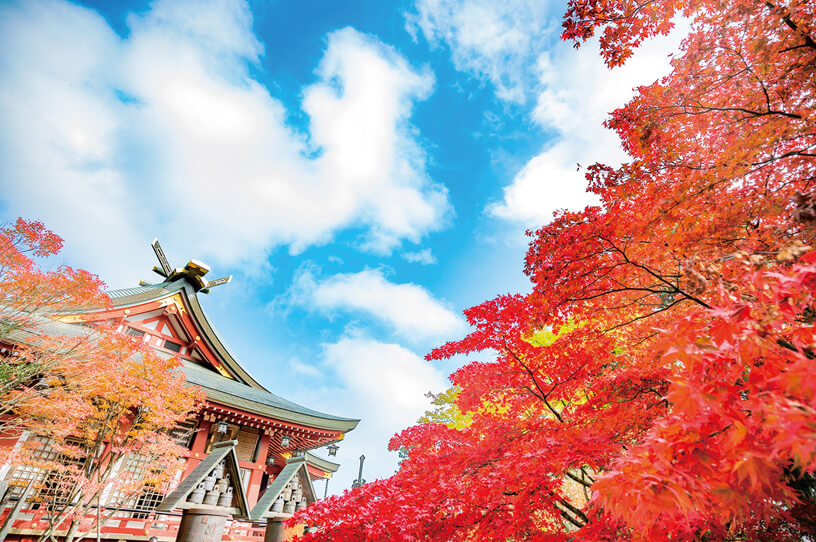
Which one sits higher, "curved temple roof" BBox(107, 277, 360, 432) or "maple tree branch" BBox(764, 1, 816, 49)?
"curved temple roof" BBox(107, 277, 360, 432)

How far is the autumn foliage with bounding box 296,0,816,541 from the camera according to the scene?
198cm

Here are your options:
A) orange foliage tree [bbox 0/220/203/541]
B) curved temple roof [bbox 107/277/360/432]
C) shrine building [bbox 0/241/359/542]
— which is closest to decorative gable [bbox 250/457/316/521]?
shrine building [bbox 0/241/359/542]

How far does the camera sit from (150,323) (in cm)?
1380

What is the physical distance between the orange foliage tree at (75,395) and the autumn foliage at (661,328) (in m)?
6.15

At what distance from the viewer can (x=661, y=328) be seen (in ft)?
15.6

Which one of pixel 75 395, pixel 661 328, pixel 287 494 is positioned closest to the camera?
pixel 661 328

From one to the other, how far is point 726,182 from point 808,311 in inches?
64.2

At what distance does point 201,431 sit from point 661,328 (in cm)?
1276

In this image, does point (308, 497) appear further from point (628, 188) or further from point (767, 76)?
point (767, 76)

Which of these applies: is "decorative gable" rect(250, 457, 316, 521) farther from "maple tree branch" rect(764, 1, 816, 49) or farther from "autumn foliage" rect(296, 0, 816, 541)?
"maple tree branch" rect(764, 1, 816, 49)

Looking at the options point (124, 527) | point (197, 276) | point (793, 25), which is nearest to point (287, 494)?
point (124, 527)

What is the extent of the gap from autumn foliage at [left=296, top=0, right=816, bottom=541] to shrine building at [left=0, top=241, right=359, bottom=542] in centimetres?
215

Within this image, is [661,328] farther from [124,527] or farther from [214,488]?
[124,527]

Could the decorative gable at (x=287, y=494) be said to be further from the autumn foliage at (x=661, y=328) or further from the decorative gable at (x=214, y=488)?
the autumn foliage at (x=661, y=328)
